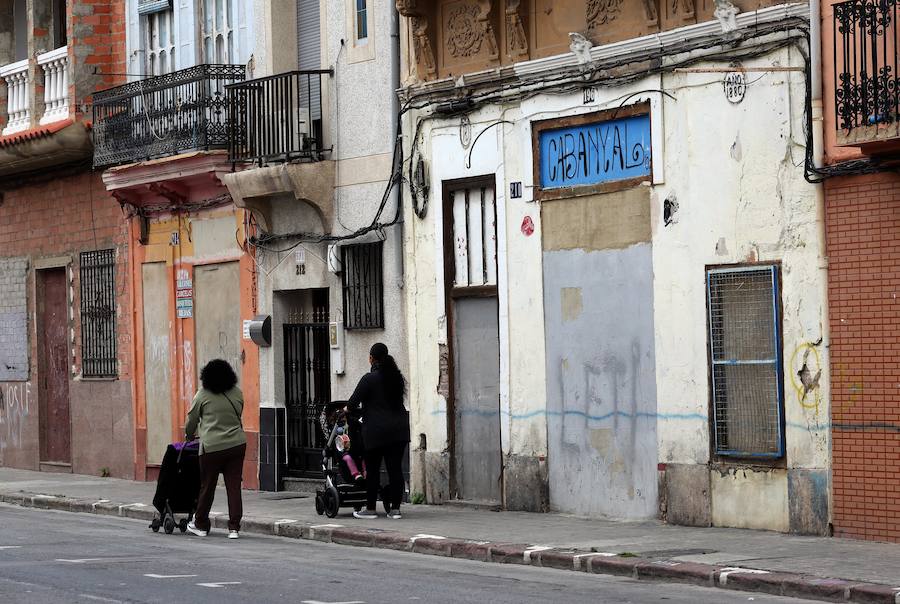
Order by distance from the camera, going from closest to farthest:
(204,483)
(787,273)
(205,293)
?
(787,273) → (204,483) → (205,293)

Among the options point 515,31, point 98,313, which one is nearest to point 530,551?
point 515,31

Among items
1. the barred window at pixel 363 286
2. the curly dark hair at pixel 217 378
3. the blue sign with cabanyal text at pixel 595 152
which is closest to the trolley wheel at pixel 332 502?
the curly dark hair at pixel 217 378

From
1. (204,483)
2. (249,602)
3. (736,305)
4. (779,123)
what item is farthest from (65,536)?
(779,123)

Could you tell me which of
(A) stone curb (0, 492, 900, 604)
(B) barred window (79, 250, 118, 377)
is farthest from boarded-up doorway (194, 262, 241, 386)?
(A) stone curb (0, 492, 900, 604)

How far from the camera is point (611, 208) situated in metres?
17.0

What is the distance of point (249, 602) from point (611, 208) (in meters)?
7.00

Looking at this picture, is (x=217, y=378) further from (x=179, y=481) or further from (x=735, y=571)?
(x=735, y=571)

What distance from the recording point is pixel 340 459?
17688 millimetres

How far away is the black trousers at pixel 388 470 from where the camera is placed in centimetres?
1734

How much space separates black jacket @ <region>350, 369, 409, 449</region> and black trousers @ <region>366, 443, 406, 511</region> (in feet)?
0.28

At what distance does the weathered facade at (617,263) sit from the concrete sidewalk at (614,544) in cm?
55

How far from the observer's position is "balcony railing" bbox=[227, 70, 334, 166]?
69.3 ft

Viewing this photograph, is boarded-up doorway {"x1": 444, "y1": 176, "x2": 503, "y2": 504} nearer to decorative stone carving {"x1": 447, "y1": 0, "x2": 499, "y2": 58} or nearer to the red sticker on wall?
the red sticker on wall

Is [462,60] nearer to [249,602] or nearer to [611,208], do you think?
[611,208]
